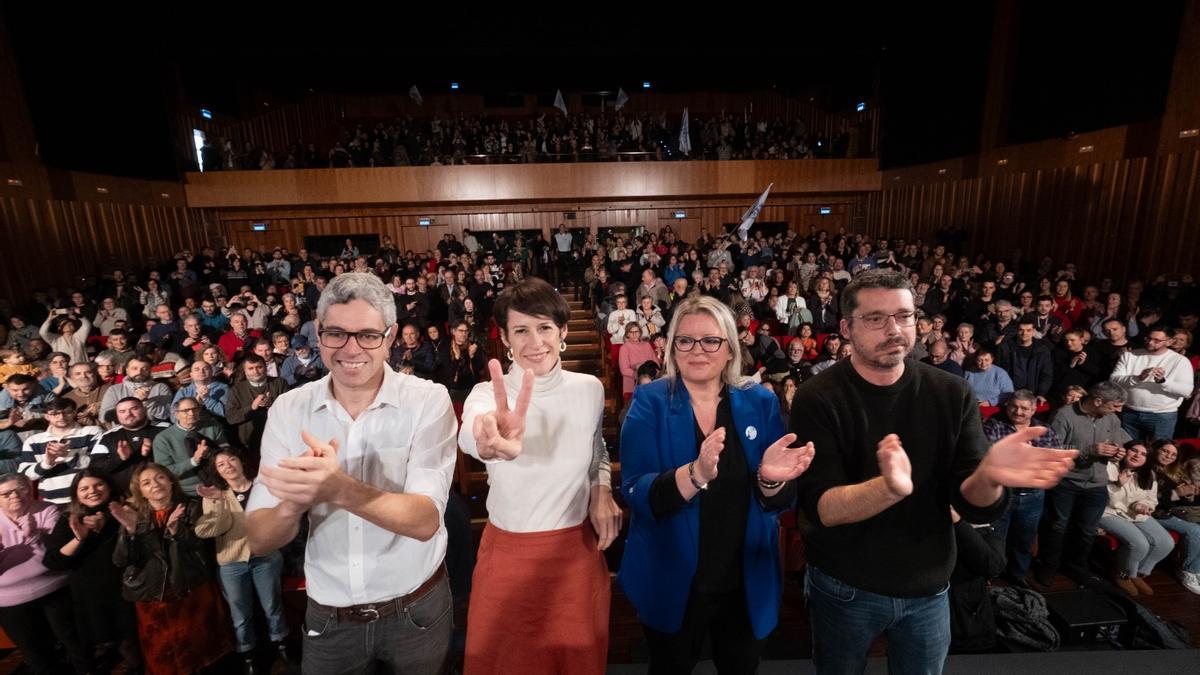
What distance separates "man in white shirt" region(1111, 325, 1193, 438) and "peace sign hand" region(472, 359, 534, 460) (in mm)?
5173

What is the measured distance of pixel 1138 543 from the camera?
3.22m

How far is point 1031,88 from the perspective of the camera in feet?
28.9

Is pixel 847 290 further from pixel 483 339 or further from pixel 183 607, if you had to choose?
pixel 483 339

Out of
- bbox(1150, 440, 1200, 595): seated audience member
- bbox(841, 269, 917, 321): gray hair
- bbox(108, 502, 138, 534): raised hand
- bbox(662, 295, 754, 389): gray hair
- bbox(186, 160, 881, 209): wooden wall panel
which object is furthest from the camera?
bbox(186, 160, 881, 209): wooden wall panel

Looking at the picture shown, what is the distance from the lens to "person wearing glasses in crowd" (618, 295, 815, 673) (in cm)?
140

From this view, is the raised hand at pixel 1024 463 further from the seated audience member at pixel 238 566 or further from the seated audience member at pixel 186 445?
the seated audience member at pixel 186 445

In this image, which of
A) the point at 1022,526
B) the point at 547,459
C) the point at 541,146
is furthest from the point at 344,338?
the point at 541,146

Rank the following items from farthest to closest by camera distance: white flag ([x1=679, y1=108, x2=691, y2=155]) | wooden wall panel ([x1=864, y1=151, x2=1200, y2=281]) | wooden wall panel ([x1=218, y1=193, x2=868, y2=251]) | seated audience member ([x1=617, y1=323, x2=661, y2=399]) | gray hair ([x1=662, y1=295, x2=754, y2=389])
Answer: wooden wall panel ([x1=218, y1=193, x2=868, y2=251]) < white flag ([x1=679, y1=108, x2=691, y2=155]) < wooden wall panel ([x1=864, y1=151, x2=1200, y2=281]) < seated audience member ([x1=617, y1=323, x2=661, y2=399]) < gray hair ([x1=662, y1=295, x2=754, y2=389])

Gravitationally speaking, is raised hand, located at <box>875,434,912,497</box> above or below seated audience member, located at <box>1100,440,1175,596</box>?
above

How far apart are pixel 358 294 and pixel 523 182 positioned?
478 inches

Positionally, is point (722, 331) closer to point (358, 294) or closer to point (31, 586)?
point (358, 294)

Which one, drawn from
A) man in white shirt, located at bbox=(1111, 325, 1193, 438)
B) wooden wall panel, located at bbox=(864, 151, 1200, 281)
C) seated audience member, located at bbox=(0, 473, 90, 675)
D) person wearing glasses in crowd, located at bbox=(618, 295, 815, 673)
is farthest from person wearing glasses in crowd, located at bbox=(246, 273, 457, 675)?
wooden wall panel, located at bbox=(864, 151, 1200, 281)

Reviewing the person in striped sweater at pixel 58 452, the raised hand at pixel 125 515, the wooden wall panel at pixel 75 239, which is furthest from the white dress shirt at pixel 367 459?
the wooden wall panel at pixel 75 239

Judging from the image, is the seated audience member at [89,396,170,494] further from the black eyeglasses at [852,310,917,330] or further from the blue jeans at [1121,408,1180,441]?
the blue jeans at [1121,408,1180,441]
